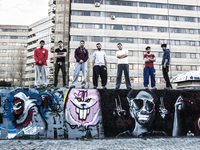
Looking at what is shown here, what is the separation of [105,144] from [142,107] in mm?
2264

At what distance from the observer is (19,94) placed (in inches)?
246

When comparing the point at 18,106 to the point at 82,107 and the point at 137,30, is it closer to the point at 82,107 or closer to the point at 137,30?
the point at 82,107

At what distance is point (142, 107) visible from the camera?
6695mm

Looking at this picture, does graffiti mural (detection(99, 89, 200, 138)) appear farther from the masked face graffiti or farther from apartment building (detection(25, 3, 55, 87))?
apartment building (detection(25, 3, 55, 87))

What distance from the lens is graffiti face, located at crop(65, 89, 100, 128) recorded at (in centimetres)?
626

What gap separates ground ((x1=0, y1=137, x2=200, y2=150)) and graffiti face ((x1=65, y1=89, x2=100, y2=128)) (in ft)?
2.49

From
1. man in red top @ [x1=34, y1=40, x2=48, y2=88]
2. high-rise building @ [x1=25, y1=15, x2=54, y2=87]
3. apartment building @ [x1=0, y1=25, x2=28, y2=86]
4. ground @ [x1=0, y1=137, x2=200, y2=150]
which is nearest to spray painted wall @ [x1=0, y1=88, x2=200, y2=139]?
ground @ [x1=0, y1=137, x2=200, y2=150]

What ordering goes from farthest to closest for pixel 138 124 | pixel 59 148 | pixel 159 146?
1. pixel 138 124
2. pixel 159 146
3. pixel 59 148

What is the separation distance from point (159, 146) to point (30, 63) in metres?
53.0

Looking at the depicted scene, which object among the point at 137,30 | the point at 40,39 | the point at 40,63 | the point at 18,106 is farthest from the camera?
the point at 40,39

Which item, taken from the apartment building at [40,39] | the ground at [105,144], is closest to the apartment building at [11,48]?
the apartment building at [40,39]

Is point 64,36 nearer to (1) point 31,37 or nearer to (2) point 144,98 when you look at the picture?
(1) point 31,37

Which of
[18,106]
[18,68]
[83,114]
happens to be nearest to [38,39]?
[18,68]

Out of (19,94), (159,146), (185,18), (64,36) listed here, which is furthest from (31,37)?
(159,146)
